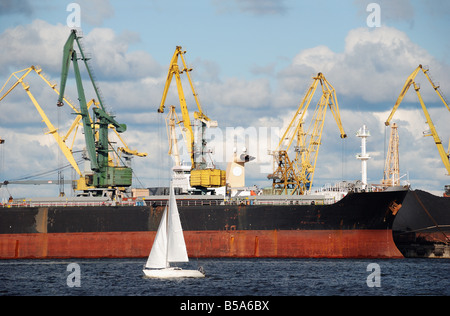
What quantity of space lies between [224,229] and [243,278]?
15.8 metres

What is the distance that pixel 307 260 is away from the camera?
6662 centimetres

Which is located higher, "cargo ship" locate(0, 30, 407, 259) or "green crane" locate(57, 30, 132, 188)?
"green crane" locate(57, 30, 132, 188)

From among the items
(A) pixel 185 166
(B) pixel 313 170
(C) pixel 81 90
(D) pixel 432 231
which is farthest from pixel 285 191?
(C) pixel 81 90

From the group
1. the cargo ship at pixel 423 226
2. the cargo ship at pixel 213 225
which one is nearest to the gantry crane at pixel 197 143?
the cargo ship at pixel 213 225

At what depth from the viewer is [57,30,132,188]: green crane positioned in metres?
78.6

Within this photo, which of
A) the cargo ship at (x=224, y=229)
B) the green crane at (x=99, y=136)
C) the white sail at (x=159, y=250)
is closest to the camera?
the white sail at (x=159, y=250)

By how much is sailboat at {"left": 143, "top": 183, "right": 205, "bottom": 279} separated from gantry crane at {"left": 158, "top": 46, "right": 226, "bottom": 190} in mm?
25811

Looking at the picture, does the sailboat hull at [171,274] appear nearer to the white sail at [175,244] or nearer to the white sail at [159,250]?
the white sail at [159,250]

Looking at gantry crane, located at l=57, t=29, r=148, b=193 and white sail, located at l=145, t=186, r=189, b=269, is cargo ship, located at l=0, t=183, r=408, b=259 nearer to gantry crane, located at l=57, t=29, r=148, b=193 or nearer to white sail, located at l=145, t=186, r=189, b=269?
gantry crane, located at l=57, t=29, r=148, b=193

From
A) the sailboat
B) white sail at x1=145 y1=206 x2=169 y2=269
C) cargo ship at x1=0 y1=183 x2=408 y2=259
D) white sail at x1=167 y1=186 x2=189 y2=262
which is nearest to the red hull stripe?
cargo ship at x1=0 y1=183 x2=408 y2=259

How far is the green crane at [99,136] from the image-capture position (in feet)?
258

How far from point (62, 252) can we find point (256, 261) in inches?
798

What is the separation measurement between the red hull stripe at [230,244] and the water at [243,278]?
1779 millimetres

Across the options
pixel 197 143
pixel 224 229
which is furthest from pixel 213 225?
pixel 197 143
